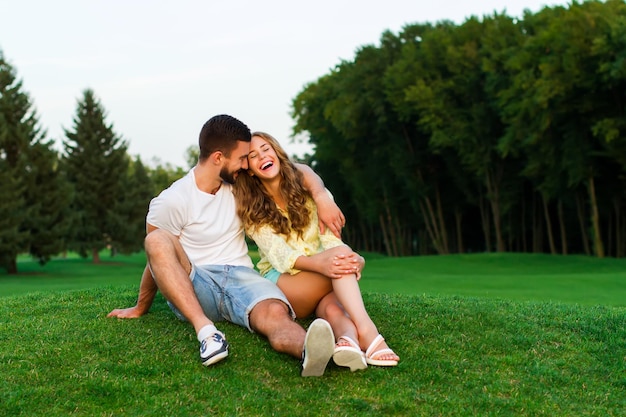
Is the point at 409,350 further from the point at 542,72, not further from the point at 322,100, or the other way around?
the point at 322,100

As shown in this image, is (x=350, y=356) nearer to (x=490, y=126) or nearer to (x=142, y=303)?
(x=142, y=303)

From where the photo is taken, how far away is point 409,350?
5840 millimetres

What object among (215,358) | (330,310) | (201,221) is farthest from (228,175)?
(215,358)

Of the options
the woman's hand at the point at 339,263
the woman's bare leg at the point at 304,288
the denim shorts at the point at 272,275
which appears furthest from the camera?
the denim shorts at the point at 272,275

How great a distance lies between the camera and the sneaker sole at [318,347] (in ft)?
15.5

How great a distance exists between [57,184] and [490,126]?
22.2 meters

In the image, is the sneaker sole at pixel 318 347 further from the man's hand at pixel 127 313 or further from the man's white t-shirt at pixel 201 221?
the man's hand at pixel 127 313

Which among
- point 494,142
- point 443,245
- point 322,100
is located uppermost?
point 322,100

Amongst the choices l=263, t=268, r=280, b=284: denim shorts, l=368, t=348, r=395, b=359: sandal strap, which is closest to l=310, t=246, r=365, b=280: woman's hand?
l=368, t=348, r=395, b=359: sandal strap

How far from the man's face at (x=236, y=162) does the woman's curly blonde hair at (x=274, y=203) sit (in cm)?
16

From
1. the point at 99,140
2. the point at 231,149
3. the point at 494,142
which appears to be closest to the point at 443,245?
the point at 494,142

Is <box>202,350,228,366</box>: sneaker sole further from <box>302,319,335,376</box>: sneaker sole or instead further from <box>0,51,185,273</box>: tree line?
<box>0,51,185,273</box>: tree line

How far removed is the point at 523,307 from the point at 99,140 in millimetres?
44192

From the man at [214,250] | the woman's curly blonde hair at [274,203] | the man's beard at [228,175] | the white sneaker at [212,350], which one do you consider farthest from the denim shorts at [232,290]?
the man's beard at [228,175]
